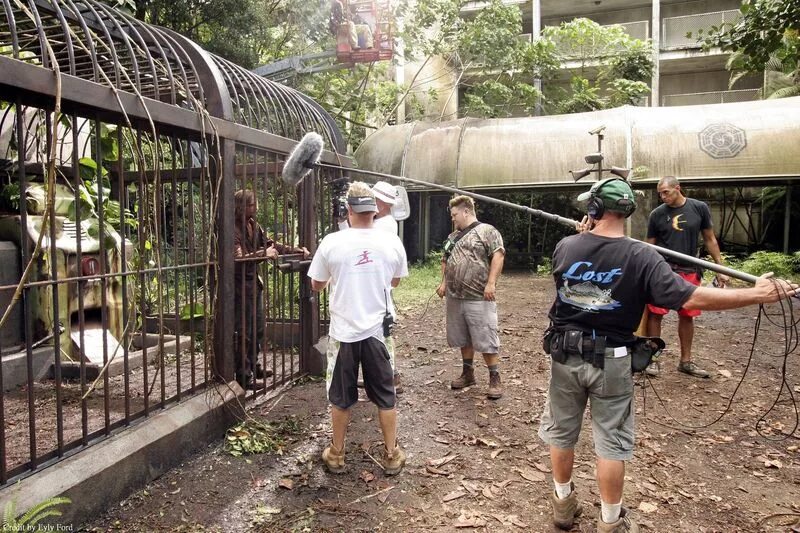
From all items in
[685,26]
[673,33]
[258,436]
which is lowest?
[258,436]

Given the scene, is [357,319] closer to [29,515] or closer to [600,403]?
[600,403]

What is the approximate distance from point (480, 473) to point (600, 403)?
1284 millimetres

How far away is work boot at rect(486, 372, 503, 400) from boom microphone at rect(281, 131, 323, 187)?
2.63 meters

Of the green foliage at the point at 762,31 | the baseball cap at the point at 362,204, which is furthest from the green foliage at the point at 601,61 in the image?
the baseball cap at the point at 362,204

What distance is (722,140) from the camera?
1270 cm

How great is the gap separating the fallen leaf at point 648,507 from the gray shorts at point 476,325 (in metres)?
2.00

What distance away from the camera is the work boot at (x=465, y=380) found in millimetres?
5555

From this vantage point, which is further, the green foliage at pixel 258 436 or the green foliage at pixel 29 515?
the green foliage at pixel 258 436

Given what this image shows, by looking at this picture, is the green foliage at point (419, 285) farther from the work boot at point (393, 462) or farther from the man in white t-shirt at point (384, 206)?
the work boot at point (393, 462)

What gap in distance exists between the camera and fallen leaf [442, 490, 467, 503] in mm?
Result: 3482

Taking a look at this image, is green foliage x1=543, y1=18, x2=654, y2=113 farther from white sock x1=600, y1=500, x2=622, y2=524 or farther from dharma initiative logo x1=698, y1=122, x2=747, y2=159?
white sock x1=600, y1=500, x2=622, y2=524

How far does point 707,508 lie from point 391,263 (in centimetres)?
254

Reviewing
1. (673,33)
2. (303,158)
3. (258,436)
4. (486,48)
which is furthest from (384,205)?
(673,33)

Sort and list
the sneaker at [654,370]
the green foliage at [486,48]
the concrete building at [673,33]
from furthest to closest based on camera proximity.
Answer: the concrete building at [673,33] < the green foliage at [486,48] < the sneaker at [654,370]
